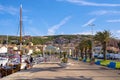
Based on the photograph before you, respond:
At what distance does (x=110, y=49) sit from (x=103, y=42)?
376 ft

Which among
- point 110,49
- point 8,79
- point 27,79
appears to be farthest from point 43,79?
point 110,49

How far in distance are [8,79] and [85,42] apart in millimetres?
88767

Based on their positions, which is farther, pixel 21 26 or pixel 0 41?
pixel 0 41

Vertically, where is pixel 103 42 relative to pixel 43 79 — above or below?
above

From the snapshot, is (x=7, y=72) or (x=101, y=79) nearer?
(x=101, y=79)

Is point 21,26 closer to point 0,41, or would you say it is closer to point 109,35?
point 109,35

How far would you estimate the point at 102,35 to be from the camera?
76.9 m

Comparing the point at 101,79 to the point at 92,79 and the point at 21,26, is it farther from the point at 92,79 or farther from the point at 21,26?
the point at 21,26

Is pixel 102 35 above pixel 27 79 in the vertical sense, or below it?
above

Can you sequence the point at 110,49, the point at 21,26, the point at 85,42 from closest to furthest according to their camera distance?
the point at 21,26, the point at 85,42, the point at 110,49

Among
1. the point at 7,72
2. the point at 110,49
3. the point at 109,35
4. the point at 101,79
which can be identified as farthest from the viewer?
the point at 110,49

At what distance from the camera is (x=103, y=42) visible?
255 ft

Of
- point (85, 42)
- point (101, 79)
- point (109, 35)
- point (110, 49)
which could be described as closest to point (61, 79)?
point (101, 79)

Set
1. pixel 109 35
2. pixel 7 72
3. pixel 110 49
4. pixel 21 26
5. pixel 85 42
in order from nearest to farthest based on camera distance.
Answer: pixel 7 72
pixel 21 26
pixel 109 35
pixel 85 42
pixel 110 49
